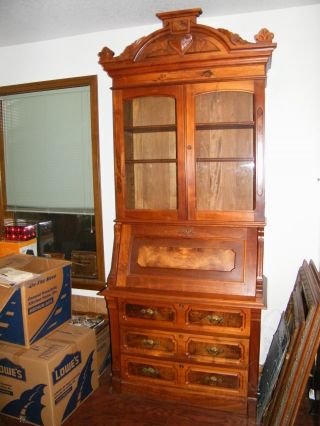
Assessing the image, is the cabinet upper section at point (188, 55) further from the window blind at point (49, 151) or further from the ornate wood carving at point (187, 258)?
the ornate wood carving at point (187, 258)

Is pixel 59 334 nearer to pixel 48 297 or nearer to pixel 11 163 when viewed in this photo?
pixel 48 297

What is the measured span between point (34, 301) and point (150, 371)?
0.87m

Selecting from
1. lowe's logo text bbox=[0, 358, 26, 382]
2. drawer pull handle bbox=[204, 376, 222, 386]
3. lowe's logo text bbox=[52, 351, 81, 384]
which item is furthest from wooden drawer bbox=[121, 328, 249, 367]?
lowe's logo text bbox=[0, 358, 26, 382]

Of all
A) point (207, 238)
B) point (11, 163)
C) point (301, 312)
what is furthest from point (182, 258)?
point (11, 163)

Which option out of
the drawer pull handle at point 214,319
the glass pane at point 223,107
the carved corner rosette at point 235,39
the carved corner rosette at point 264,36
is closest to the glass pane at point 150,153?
the glass pane at point 223,107

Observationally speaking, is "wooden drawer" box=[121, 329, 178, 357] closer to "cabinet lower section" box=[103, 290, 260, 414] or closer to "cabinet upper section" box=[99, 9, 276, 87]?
"cabinet lower section" box=[103, 290, 260, 414]

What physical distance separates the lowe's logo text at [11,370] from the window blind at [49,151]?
119cm

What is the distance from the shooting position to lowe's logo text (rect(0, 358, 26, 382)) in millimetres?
A: 1947

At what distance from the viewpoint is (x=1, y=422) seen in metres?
2.00

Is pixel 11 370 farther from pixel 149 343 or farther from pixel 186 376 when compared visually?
pixel 186 376

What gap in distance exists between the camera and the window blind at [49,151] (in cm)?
261

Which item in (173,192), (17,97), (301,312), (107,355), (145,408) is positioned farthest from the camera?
(17,97)

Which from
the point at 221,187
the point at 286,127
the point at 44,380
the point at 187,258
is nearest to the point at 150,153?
the point at 221,187

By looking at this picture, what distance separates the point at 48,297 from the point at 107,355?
0.79 m
